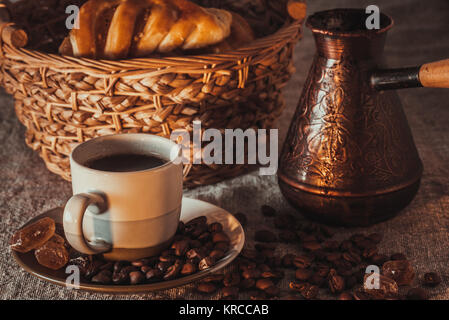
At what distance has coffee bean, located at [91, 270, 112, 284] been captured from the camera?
0.70 meters

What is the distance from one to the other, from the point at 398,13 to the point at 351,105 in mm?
979

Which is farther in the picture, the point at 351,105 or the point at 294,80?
the point at 294,80

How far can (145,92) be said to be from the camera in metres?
0.88

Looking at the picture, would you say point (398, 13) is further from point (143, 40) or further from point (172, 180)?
point (172, 180)

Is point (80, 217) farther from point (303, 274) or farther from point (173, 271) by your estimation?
point (303, 274)

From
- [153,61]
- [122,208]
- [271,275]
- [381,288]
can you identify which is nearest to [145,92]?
[153,61]

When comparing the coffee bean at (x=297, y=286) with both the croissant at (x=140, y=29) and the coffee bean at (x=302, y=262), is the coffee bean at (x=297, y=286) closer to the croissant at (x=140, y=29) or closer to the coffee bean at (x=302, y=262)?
the coffee bean at (x=302, y=262)

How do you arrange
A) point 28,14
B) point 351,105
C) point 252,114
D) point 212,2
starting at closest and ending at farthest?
point 351,105, point 252,114, point 28,14, point 212,2

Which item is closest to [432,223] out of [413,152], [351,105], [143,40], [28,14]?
→ [413,152]

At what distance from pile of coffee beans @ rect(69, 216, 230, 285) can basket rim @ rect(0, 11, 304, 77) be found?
25cm

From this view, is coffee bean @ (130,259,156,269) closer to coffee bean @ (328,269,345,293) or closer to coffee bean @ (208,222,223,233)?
coffee bean @ (208,222,223,233)

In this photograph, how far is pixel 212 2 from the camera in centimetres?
132

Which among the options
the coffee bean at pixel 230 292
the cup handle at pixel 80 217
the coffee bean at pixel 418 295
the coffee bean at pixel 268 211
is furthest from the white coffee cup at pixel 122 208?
the coffee bean at pixel 418 295
